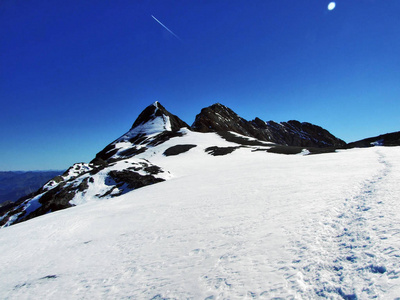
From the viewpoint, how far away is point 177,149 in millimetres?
58250

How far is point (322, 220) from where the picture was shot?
24.8 ft

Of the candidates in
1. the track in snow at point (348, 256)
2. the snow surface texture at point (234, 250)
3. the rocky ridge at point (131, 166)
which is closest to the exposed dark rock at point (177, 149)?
the rocky ridge at point (131, 166)

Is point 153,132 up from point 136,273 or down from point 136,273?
up

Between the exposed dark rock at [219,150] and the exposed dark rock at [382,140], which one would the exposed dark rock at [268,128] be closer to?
the exposed dark rock at [219,150]

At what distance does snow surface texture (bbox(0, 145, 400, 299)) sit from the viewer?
15.5 ft

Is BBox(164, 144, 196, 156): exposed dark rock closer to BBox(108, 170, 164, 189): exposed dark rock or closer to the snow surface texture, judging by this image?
BBox(108, 170, 164, 189): exposed dark rock

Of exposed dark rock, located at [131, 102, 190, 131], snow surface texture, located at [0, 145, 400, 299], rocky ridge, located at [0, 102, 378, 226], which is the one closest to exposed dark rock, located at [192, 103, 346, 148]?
rocky ridge, located at [0, 102, 378, 226]

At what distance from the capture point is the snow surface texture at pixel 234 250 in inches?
186

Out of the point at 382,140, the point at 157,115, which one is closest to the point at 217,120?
the point at 157,115

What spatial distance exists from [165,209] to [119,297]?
7.79m

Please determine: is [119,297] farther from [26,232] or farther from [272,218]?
[26,232]

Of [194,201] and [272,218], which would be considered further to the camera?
[194,201]

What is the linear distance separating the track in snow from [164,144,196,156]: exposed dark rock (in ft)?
163

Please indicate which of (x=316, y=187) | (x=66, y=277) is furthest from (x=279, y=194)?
(x=66, y=277)
